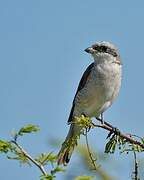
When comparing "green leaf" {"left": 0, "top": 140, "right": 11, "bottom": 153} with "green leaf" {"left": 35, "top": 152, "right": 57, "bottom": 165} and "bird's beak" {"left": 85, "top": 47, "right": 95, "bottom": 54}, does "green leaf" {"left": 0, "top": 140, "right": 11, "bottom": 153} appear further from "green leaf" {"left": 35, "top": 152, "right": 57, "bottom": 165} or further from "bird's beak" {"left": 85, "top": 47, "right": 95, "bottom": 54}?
"bird's beak" {"left": 85, "top": 47, "right": 95, "bottom": 54}

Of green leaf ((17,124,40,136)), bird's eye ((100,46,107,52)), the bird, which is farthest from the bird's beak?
green leaf ((17,124,40,136))

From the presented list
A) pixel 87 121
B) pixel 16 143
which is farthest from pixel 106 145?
pixel 16 143

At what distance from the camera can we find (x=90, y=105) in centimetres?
738

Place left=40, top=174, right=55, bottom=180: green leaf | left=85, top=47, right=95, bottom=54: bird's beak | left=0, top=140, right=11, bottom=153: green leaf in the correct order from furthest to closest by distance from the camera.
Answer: left=85, top=47, right=95, bottom=54: bird's beak, left=0, top=140, right=11, bottom=153: green leaf, left=40, top=174, right=55, bottom=180: green leaf

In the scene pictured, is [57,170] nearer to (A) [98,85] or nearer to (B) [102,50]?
(A) [98,85]

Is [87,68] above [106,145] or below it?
above

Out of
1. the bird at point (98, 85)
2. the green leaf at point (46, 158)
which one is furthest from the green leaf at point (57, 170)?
the bird at point (98, 85)

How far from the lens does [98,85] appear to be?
7.30 meters

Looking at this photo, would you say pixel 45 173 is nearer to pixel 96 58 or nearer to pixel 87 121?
pixel 87 121

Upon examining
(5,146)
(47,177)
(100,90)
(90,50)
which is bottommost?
(47,177)

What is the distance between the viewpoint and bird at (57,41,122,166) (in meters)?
7.30

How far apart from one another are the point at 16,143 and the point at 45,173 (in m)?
0.25

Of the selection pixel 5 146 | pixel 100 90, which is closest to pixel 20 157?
pixel 5 146

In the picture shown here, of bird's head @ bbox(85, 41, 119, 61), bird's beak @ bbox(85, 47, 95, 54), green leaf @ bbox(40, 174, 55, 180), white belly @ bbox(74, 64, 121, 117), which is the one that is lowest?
green leaf @ bbox(40, 174, 55, 180)
